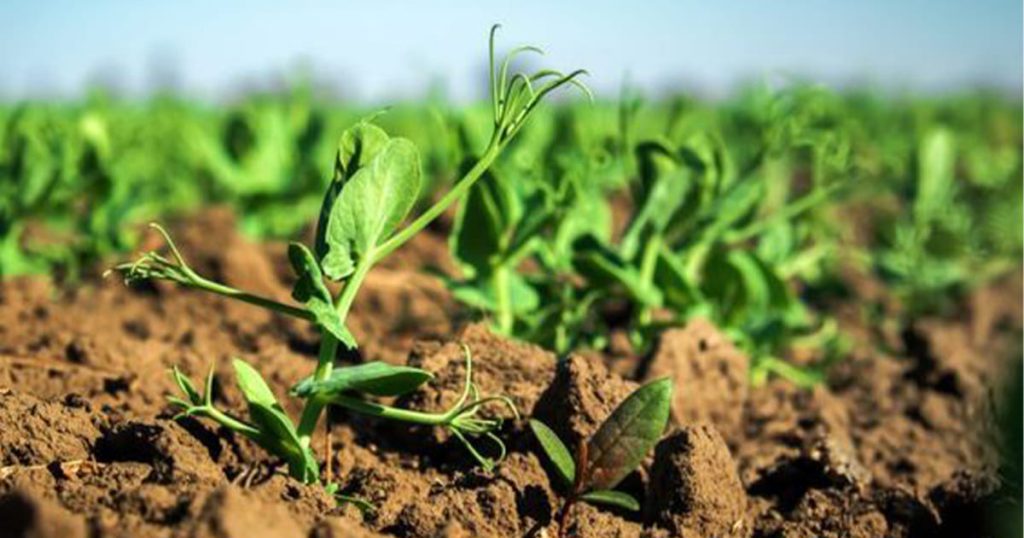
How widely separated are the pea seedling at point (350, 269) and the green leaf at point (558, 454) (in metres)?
0.07

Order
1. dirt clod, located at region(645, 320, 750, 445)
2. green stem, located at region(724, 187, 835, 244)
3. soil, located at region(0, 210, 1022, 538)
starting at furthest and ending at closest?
green stem, located at region(724, 187, 835, 244), dirt clod, located at region(645, 320, 750, 445), soil, located at region(0, 210, 1022, 538)

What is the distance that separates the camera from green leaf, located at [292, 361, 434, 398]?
1.82 metres

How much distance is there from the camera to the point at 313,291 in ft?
6.16

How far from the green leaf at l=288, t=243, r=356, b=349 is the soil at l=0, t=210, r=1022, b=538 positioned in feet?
0.56

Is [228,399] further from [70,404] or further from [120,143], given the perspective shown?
[120,143]

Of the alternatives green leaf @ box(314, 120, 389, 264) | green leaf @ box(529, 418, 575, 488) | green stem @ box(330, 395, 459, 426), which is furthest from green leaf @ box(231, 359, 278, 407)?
green leaf @ box(529, 418, 575, 488)

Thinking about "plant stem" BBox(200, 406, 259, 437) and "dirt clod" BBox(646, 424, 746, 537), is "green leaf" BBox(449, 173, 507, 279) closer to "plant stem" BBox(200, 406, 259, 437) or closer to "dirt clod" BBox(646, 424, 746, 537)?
"dirt clod" BBox(646, 424, 746, 537)

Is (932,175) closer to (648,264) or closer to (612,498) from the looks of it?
(648,264)

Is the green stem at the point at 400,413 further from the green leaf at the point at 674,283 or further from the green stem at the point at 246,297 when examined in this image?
the green leaf at the point at 674,283

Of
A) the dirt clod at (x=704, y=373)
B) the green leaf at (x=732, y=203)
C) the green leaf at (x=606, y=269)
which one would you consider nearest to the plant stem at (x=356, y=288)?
the dirt clod at (x=704, y=373)

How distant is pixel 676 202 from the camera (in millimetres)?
3027

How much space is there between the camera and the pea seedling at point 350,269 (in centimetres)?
184

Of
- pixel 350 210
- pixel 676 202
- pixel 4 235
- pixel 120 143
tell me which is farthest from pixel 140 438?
pixel 120 143

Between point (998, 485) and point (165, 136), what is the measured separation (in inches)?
207
